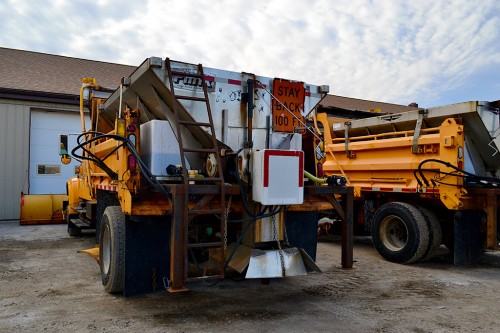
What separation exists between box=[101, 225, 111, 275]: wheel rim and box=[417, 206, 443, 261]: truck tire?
4.84 meters

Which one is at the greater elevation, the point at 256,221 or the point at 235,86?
the point at 235,86

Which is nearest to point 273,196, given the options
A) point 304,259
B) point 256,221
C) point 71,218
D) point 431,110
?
point 256,221

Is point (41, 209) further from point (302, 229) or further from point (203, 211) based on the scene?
point (203, 211)

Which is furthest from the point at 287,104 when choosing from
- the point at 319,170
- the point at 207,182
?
the point at 207,182

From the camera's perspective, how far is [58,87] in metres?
14.2

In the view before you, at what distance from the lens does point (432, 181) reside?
22.5 feet

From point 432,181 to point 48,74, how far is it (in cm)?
1345

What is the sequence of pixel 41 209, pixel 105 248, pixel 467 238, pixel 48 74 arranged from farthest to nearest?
pixel 48 74 < pixel 41 209 < pixel 467 238 < pixel 105 248

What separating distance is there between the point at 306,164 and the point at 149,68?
224 cm

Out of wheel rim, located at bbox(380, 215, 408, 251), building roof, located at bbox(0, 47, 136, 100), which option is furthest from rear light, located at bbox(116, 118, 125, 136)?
building roof, located at bbox(0, 47, 136, 100)

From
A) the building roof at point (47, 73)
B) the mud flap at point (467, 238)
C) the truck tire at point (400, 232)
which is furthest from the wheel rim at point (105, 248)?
the building roof at point (47, 73)

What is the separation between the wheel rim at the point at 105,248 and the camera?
5.05 meters

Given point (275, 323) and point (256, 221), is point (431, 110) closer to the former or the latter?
point (256, 221)

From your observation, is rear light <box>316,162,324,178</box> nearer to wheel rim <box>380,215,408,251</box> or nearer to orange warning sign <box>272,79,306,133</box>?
orange warning sign <box>272,79,306,133</box>
